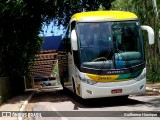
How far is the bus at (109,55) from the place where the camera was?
1482 cm

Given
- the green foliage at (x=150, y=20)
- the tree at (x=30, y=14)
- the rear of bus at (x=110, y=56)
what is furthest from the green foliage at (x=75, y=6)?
the rear of bus at (x=110, y=56)

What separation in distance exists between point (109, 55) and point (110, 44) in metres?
0.44

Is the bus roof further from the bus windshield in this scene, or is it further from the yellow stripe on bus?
the yellow stripe on bus

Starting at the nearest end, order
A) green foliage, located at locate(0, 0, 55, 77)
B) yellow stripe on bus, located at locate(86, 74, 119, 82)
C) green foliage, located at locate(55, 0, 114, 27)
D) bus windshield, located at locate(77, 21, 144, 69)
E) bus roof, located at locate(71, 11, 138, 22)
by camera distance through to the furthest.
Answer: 1. yellow stripe on bus, located at locate(86, 74, 119, 82)
2. bus windshield, located at locate(77, 21, 144, 69)
3. bus roof, located at locate(71, 11, 138, 22)
4. green foliage, located at locate(0, 0, 55, 77)
5. green foliage, located at locate(55, 0, 114, 27)

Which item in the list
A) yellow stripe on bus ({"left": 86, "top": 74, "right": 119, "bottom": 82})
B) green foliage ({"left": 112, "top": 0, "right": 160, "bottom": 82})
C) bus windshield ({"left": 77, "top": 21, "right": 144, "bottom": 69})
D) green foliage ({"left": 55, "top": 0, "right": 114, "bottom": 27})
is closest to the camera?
yellow stripe on bus ({"left": 86, "top": 74, "right": 119, "bottom": 82})

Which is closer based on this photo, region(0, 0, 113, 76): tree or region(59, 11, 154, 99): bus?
region(59, 11, 154, 99): bus

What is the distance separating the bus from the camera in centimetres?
1482

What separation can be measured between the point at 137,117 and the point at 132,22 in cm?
516

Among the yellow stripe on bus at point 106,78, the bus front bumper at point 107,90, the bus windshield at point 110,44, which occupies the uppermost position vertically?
the bus windshield at point 110,44

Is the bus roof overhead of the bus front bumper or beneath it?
overhead

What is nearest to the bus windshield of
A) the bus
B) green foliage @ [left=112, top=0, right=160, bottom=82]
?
the bus

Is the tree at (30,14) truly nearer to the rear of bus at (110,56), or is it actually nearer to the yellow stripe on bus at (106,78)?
the rear of bus at (110,56)

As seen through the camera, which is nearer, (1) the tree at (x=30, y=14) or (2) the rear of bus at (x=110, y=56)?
(2) the rear of bus at (x=110, y=56)

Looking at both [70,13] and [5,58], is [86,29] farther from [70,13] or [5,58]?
[5,58]
